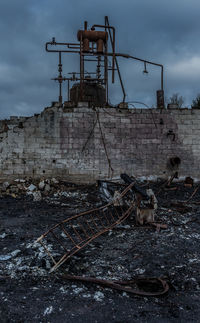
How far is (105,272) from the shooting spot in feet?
11.6

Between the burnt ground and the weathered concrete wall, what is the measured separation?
3.65 meters

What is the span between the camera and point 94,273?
139 inches

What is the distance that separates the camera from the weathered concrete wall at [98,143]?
9.63 metres

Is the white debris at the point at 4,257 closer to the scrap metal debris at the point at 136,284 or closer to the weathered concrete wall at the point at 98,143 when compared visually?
the scrap metal debris at the point at 136,284

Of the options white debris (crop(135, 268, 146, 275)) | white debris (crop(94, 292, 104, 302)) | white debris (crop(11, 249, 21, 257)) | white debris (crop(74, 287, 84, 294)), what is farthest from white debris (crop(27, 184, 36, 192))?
white debris (crop(94, 292, 104, 302))

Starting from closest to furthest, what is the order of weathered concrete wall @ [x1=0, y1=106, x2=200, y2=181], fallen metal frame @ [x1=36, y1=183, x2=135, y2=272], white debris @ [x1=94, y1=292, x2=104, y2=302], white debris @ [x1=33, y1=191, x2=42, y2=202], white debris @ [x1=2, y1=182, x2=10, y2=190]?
white debris @ [x1=94, y1=292, x2=104, y2=302] < fallen metal frame @ [x1=36, y1=183, x2=135, y2=272] < white debris @ [x1=33, y1=191, x2=42, y2=202] < white debris @ [x1=2, y1=182, x2=10, y2=190] < weathered concrete wall @ [x1=0, y1=106, x2=200, y2=181]

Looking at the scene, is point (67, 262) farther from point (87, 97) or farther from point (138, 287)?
point (87, 97)

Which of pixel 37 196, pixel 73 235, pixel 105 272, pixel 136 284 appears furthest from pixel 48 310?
pixel 37 196

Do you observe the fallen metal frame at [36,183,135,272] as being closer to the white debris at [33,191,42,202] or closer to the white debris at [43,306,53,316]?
the white debris at [43,306,53,316]

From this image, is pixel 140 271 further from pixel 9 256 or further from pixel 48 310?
pixel 9 256

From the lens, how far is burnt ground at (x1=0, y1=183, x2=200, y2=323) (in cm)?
271

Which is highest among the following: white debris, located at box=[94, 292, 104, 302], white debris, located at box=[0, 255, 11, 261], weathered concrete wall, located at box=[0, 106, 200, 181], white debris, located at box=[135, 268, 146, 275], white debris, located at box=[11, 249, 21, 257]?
weathered concrete wall, located at box=[0, 106, 200, 181]

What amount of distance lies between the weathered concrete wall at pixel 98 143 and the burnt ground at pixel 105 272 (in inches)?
144

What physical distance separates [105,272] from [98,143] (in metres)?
6.63
